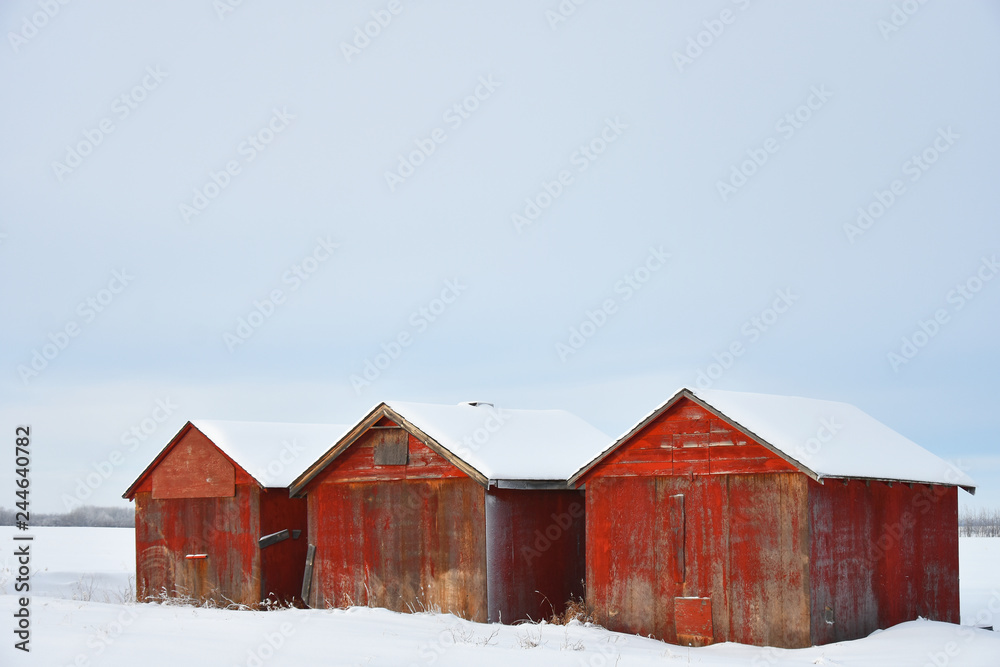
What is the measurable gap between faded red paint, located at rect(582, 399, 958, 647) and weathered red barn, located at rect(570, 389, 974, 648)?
0.02m

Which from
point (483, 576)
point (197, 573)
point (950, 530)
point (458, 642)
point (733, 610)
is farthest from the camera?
point (197, 573)

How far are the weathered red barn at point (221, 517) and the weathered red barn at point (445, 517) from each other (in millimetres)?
1775

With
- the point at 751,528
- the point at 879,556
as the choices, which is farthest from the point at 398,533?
the point at 879,556

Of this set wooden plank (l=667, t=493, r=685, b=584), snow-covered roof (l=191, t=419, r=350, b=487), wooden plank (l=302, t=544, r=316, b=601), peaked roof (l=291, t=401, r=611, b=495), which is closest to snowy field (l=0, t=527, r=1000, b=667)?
wooden plank (l=667, t=493, r=685, b=584)

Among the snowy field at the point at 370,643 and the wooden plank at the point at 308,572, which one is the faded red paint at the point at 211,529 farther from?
the snowy field at the point at 370,643

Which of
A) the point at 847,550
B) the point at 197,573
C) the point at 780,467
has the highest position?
the point at 780,467

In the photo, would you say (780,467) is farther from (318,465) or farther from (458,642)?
(318,465)

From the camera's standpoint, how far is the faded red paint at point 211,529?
25.2 metres

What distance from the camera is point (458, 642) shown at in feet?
55.4

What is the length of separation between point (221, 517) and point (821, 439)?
48.7ft

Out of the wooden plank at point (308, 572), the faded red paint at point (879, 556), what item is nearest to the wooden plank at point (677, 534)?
the faded red paint at point (879, 556)

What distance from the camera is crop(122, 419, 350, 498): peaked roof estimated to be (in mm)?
25455

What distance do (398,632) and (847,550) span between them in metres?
8.03

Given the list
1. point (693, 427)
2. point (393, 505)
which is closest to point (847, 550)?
point (693, 427)
